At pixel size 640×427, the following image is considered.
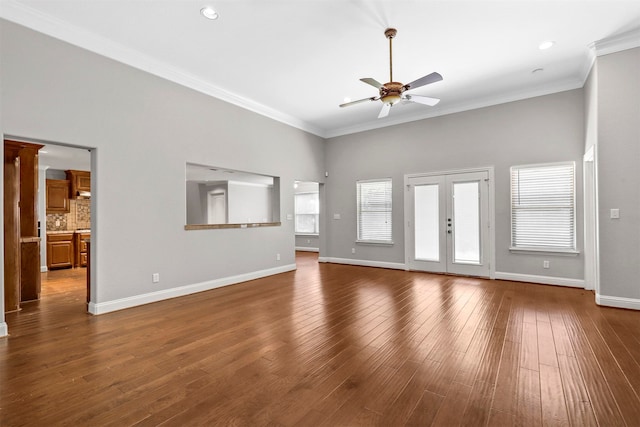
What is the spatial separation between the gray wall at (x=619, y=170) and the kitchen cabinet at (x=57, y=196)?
11.2 meters

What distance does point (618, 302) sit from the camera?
382cm

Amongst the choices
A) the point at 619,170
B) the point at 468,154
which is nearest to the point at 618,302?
the point at 619,170

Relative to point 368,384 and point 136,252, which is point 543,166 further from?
point 136,252

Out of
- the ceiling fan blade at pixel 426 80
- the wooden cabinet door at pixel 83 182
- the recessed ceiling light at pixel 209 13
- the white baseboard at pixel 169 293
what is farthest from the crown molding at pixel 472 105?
the wooden cabinet door at pixel 83 182

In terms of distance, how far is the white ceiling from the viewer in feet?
10.4

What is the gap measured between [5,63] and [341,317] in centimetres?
449

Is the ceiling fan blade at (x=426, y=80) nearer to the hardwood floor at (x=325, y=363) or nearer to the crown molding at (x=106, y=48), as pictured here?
the hardwood floor at (x=325, y=363)

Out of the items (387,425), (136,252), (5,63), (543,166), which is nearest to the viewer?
(387,425)

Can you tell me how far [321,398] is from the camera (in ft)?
6.41

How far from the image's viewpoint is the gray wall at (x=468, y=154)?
198 inches

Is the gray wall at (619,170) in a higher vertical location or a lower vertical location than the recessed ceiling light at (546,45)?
lower

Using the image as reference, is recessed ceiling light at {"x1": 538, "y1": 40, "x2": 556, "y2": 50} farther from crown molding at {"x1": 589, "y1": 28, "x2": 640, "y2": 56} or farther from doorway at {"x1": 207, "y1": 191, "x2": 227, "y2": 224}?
doorway at {"x1": 207, "y1": 191, "x2": 227, "y2": 224}

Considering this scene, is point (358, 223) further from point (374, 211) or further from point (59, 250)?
point (59, 250)

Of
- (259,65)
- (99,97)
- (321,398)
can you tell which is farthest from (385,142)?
(321,398)
